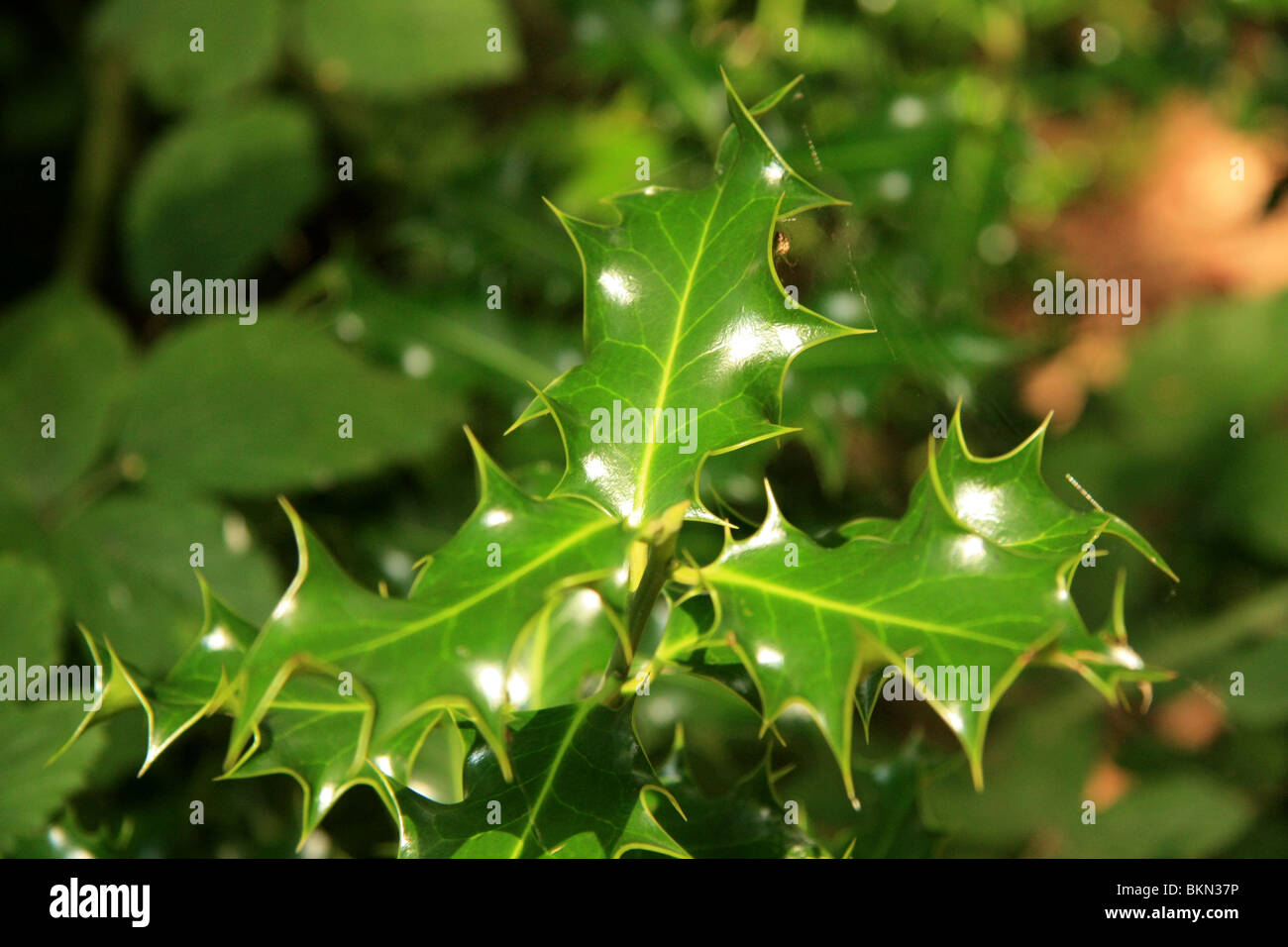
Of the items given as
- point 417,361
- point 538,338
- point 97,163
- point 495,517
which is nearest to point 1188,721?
point 538,338

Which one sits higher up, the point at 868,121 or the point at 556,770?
the point at 868,121

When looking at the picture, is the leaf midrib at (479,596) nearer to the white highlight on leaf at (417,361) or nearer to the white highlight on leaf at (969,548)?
the white highlight on leaf at (969,548)

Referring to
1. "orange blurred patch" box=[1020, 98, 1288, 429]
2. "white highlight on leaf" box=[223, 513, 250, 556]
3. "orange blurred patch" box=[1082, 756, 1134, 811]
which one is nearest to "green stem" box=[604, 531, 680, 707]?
"white highlight on leaf" box=[223, 513, 250, 556]

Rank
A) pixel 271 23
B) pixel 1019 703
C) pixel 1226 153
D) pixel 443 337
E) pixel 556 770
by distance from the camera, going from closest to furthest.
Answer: pixel 556 770 → pixel 443 337 → pixel 271 23 → pixel 1019 703 → pixel 1226 153

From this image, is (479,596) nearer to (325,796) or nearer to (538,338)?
(325,796)

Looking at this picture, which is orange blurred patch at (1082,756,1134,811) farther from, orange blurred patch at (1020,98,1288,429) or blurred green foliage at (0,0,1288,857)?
orange blurred patch at (1020,98,1288,429)
